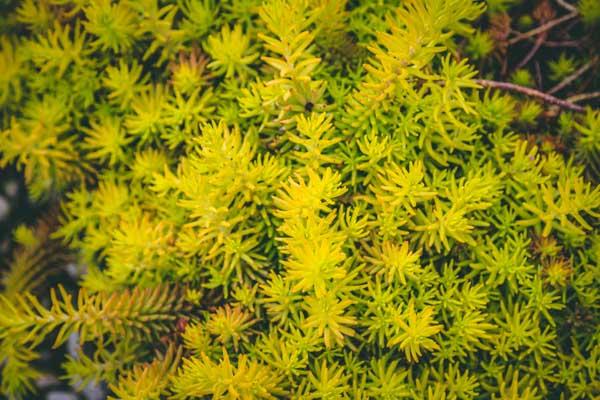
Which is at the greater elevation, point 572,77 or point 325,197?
point 325,197

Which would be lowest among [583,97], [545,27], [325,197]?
[583,97]

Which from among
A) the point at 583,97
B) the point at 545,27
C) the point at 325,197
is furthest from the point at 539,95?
the point at 325,197

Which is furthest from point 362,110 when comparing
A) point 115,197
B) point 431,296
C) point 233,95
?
point 115,197

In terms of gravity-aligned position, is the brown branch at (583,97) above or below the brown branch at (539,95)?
below

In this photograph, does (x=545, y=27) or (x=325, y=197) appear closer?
(x=325, y=197)

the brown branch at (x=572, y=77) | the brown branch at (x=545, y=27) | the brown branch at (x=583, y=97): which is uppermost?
the brown branch at (x=545, y=27)

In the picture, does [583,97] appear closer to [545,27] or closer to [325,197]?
[545,27]

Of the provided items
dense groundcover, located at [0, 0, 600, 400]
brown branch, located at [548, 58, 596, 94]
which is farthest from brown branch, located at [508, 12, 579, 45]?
brown branch, located at [548, 58, 596, 94]

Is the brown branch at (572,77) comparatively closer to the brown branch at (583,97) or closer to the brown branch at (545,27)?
the brown branch at (583,97)

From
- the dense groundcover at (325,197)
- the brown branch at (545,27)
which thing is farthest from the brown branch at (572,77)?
the brown branch at (545,27)

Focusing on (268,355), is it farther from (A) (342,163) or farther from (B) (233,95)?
(B) (233,95)

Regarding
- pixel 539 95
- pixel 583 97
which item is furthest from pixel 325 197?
pixel 583 97
